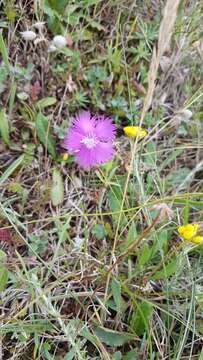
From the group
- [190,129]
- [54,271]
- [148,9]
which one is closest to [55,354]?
[54,271]

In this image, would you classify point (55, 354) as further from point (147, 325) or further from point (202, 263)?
point (202, 263)

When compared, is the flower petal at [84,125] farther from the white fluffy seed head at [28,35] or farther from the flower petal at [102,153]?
the white fluffy seed head at [28,35]

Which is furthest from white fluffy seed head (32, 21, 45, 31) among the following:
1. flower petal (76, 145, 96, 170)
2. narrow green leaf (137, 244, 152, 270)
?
narrow green leaf (137, 244, 152, 270)

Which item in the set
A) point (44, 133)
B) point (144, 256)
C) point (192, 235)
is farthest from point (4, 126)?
point (192, 235)

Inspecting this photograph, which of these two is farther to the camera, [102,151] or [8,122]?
[8,122]

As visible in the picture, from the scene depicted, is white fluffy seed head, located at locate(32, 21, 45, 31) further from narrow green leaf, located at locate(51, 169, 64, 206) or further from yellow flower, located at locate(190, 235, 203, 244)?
yellow flower, located at locate(190, 235, 203, 244)

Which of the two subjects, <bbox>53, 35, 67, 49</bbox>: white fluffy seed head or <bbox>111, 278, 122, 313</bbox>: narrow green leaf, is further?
<bbox>53, 35, 67, 49</bbox>: white fluffy seed head

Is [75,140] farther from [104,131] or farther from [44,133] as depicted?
[44,133]
